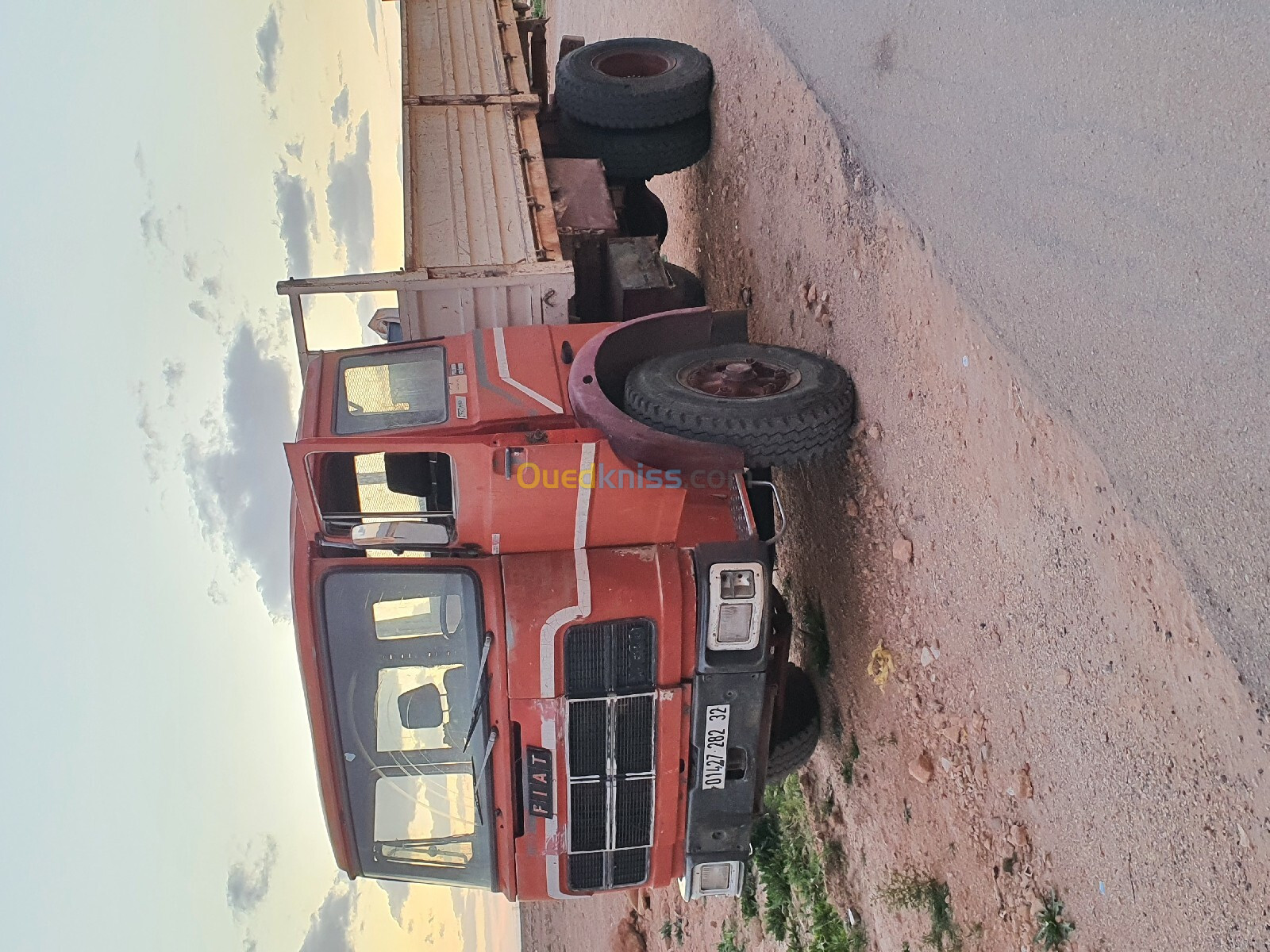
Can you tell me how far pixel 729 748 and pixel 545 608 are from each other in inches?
45.2

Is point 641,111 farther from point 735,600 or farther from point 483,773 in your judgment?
point 483,773

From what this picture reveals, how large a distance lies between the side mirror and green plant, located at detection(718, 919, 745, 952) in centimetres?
471

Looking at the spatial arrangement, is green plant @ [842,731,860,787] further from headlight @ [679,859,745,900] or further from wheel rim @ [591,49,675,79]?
wheel rim @ [591,49,675,79]

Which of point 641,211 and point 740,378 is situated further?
point 641,211

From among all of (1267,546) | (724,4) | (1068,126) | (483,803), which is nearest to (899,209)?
(1068,126)

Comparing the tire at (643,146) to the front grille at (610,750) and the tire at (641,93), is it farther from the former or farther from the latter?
the front grille at (610,750)

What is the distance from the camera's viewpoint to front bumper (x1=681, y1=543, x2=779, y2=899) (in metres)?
4.46

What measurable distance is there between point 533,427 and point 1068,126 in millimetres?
2585

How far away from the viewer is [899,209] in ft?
14.3

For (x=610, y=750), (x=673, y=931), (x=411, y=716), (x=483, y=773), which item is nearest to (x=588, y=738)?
(x=610, y=750)

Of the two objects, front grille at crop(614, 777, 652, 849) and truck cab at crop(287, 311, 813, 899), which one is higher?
truck cab at crop(287, 311, 813, 899)

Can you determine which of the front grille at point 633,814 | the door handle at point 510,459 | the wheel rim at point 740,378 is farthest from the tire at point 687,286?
the front grille at point 633,814

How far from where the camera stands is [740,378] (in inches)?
196

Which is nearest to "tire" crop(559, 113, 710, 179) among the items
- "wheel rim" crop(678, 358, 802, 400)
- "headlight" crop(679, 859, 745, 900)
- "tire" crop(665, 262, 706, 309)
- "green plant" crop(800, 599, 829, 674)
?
"tire" crop(665, 262, 706, 309)
